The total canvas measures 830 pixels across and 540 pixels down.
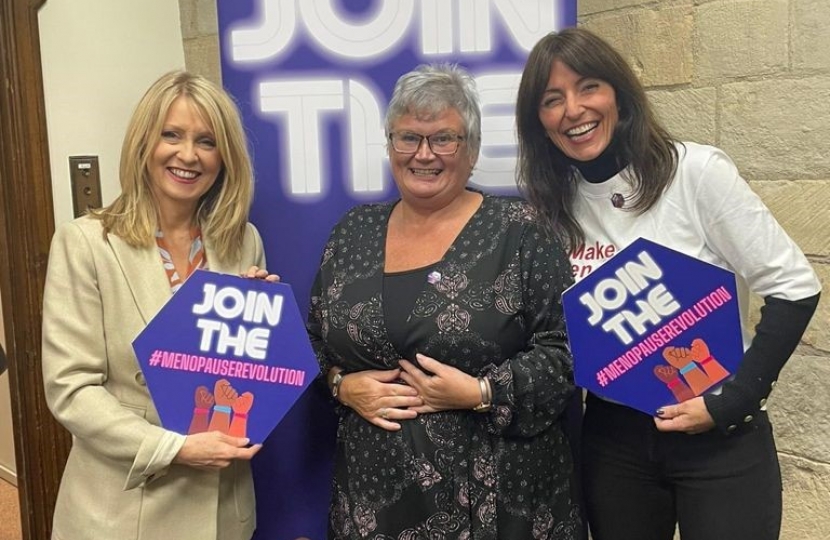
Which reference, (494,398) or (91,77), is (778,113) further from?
(91,77)

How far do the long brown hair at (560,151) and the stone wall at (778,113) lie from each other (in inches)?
24.5

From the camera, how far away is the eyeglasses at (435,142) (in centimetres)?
155

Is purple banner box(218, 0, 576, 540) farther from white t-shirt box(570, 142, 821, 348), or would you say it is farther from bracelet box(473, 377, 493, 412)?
bracelet box(473, 377, 493, 412)

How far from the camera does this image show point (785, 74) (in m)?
1.91

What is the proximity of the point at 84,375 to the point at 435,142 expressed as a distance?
2.78ft

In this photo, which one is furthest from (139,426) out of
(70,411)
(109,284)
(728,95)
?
(728,95)

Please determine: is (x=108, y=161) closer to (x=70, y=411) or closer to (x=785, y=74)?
(x=70, y=411)

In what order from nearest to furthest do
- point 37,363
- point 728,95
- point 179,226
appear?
point 179,226, point 728,95, point 37,363

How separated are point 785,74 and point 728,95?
0.15 meters

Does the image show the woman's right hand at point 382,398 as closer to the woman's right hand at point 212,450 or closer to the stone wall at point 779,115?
the woman's right hand at point 212,450

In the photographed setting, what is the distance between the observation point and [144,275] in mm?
1477

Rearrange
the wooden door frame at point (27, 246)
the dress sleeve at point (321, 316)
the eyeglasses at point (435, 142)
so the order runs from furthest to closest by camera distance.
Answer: the wooden door frame at point (27, 246) → the dress sleeve at point (321, 316) → the eyeglasses at point (435, 142)

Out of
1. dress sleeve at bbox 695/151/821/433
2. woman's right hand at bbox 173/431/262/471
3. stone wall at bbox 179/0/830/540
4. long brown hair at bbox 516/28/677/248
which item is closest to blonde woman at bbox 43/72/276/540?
woman's right hand at bbox 173/431/262/471

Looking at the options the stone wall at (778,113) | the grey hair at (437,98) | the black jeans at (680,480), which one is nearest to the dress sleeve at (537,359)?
the black jeans at (680,480)
